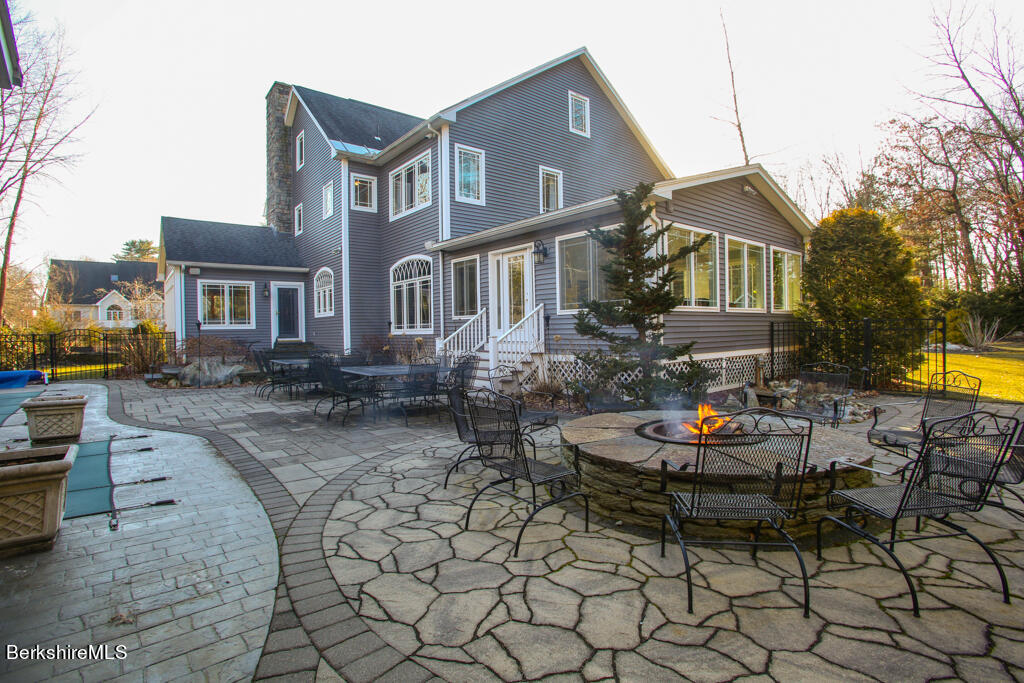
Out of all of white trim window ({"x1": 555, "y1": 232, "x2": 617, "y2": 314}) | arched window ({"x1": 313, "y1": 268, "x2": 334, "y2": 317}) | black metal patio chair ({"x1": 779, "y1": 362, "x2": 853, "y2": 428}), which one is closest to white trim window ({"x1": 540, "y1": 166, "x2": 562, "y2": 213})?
white trim window ({"x1": 555, "y1": 232, "x2": 617, "y2": 314})

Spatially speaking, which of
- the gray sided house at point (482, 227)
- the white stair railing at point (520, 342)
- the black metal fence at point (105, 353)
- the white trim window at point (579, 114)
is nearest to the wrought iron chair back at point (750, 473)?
the gray sided house at point (482, 227)

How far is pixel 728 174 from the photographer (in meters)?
10.2

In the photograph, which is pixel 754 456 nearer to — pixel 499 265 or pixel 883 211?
pixel 499 265

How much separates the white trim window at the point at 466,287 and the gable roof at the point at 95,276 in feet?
114

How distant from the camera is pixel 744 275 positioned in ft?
38.1

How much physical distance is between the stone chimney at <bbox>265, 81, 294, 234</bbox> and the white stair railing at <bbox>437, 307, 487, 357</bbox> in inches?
467

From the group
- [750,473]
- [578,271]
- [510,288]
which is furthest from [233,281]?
[750,473]

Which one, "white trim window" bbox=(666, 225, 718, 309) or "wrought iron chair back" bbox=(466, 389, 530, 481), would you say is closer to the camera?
"wrought iron chair back" bbox=(466, 389, 530, 481)

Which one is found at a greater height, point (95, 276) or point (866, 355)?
point (95, 276)

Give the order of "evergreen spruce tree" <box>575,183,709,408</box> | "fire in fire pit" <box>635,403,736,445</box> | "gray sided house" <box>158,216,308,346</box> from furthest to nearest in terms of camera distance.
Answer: "gray sided house" <box>158,216,308,346</box> → "evergreen spruce tree" <box>575,183,709,408</box> → "fire in fire pit" <box>635,403,736,445</box>

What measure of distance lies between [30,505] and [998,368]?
1850 cm

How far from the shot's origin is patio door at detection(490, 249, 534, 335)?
11.1 metres

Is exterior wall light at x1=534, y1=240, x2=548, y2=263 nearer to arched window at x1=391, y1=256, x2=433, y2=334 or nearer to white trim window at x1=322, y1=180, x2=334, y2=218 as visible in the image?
arched window at x1=391, y1=256, x2=433, y2=334

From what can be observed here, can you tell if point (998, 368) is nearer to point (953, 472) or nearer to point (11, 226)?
point (953, 472)
